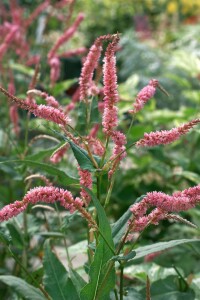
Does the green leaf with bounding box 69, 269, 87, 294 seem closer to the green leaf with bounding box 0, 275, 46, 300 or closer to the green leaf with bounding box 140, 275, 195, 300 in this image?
the green leaf with bounding box 0, 275, 46, 300

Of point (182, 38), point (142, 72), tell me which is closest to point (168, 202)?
point (142, 72)

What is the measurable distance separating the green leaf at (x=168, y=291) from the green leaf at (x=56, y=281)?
28 cm

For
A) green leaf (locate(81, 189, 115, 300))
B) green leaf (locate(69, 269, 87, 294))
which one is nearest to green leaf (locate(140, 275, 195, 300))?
green leaf (locate(69, 269, 87, 294))

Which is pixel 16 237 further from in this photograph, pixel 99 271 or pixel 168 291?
pixel 99 271

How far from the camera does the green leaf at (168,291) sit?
1.67m

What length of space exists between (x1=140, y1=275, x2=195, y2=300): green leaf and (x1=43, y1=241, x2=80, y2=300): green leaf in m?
0.28

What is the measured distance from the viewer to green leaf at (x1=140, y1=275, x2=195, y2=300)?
1.67 m

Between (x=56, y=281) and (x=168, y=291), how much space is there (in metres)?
0.36

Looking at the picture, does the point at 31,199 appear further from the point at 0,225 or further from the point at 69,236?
the point at 69,236

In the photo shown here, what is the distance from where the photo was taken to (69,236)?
113 inches

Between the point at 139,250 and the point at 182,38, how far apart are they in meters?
6.09

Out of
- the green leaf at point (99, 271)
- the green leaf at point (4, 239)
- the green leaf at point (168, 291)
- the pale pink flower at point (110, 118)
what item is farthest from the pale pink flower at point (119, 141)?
the green leaf at point (168, 291)

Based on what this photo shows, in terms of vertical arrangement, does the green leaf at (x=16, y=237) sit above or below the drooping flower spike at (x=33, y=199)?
below

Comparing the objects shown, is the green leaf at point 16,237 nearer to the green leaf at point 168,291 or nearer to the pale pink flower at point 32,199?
the green leaf at point 168,291
